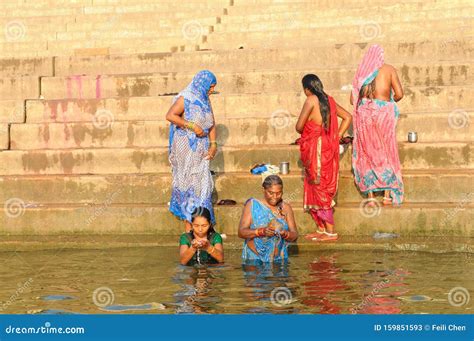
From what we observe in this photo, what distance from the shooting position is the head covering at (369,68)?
11031mm

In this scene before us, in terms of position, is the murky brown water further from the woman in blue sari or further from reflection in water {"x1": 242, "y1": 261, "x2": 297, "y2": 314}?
the woman in blue sari

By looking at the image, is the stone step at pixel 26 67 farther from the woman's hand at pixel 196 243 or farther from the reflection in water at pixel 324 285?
the reflection in water at pixel 324 285

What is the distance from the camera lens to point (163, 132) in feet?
40.9

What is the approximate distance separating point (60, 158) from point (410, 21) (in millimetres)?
5228

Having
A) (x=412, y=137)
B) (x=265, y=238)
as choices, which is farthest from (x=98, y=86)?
(x=265, y=238)

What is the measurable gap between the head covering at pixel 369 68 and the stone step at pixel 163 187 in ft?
2.97

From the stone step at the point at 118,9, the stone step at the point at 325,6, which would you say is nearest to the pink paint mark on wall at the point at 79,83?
the stone step at the point at 118,9

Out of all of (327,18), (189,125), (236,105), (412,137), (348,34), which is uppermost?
(327,18)

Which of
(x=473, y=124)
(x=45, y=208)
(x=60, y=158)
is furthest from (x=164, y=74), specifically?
(x=473, y=124)

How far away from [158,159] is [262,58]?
2637 millimetres

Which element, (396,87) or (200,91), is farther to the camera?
(396,87)

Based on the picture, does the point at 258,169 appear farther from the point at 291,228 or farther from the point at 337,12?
the point at 337,12

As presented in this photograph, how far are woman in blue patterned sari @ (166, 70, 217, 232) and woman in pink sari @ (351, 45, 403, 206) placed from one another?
1.52 m

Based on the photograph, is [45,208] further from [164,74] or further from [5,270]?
[164,74]
